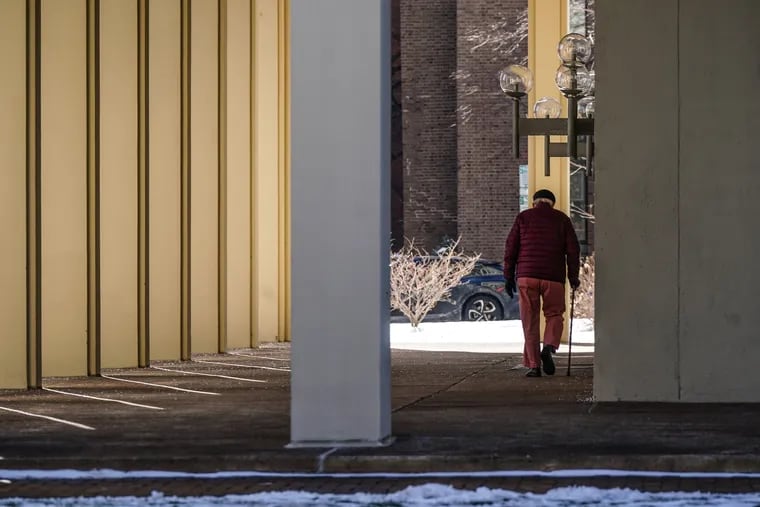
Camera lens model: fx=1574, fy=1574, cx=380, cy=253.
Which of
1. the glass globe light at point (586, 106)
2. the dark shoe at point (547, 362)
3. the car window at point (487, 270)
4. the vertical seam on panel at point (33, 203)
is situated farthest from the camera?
the car window at point (487, 270)

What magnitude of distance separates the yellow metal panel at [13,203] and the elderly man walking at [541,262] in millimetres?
4737

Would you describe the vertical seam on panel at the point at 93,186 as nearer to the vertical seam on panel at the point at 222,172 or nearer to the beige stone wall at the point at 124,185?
the beige stone wall at the point at 124,185

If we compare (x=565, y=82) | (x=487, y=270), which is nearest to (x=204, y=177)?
(x=565, y=82)

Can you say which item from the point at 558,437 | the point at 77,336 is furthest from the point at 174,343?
the point at 558,437

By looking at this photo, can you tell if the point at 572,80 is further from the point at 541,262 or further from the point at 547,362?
the point at 547,362

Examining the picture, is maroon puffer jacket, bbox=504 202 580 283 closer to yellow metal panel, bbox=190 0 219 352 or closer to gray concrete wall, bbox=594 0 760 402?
gray concrete wall, bbox=594 0 760 402

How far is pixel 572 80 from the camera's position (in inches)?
676

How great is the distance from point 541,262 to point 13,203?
517cm

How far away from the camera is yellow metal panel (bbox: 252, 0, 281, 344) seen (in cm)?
2569

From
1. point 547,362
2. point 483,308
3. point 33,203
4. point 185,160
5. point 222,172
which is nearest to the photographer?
point 33,203

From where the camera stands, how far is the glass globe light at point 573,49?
17.1 metres

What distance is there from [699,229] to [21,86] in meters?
6.63

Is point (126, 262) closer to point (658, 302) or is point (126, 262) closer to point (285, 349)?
point (285, 349)

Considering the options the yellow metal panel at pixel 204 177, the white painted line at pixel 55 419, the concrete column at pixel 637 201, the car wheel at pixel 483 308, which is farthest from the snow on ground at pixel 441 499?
the car wheel at pixel 483 308
